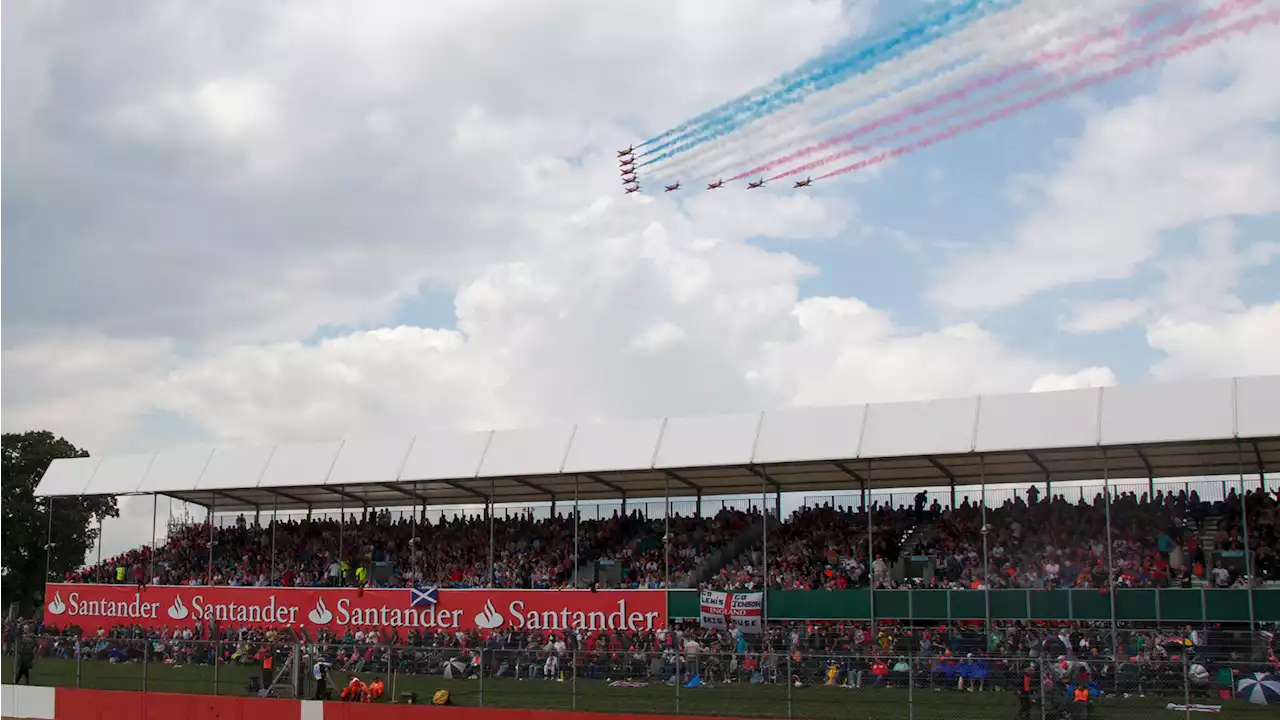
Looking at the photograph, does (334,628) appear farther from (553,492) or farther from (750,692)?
(750,692)

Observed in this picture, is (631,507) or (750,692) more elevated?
(631,507)

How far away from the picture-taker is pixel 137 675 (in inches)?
1212

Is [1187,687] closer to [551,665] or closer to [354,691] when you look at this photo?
[551,665]

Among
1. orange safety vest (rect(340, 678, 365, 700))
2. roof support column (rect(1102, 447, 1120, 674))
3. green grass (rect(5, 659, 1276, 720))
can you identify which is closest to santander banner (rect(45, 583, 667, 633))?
green grass (rect(5, 659, 1276, 720))

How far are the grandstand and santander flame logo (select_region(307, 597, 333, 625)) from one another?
10cm

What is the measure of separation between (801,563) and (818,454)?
4032 mm

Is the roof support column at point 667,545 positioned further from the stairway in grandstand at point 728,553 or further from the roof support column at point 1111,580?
the roof support column at point 1111,580

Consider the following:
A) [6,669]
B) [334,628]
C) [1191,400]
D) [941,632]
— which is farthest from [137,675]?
[1191,400]

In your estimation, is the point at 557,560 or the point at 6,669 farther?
the point at 557,560

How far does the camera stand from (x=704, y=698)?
24250 millimetres

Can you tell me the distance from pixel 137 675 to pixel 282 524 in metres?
17.4

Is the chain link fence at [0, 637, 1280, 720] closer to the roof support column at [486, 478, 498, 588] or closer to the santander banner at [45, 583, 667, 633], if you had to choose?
the santander banner at [45, 583, 667, 633]

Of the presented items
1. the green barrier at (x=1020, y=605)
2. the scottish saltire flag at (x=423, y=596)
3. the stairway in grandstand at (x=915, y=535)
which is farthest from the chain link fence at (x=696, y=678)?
the scottish saltire flag at (x=423, y=596)

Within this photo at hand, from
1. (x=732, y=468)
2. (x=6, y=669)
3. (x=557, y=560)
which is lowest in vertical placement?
(x=6, y=669)
